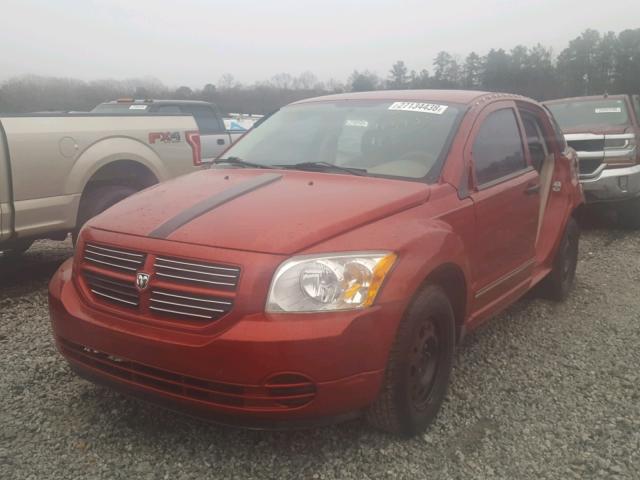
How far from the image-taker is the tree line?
9.66 meters

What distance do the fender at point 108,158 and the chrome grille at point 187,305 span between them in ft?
10.5

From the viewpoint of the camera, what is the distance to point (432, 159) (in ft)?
10.9

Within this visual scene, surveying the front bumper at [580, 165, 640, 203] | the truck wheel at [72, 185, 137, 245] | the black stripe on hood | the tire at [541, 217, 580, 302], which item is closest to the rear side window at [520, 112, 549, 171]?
the tire at [541, 217, 580, 302]

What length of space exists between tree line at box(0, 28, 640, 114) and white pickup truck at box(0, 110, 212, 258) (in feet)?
6.91

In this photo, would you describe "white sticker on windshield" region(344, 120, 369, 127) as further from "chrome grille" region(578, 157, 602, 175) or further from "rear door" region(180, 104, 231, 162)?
"rear door" region(180, 104, 231, 162)

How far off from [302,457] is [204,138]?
7763 mm

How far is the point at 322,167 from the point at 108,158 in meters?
2.95

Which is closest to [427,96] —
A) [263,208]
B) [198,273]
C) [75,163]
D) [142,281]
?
[263,208]

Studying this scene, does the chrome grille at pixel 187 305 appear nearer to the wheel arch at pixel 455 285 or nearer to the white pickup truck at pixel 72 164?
the wheel arch at pixel 455 285

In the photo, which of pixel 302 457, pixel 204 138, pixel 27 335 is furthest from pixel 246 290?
pixel 204 138

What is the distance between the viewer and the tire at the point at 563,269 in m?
4.78

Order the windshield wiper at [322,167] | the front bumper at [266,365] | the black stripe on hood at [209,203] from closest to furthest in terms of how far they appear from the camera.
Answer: the front bumper at [266,365] → the black stripe on hood at [209,203] → the windshield wiper at [322,167]

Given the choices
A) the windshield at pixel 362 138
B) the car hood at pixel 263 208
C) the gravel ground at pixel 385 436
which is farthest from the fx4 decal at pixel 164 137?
the car hood at pixel 263 208

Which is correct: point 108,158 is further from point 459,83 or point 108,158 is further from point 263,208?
point 459,83
